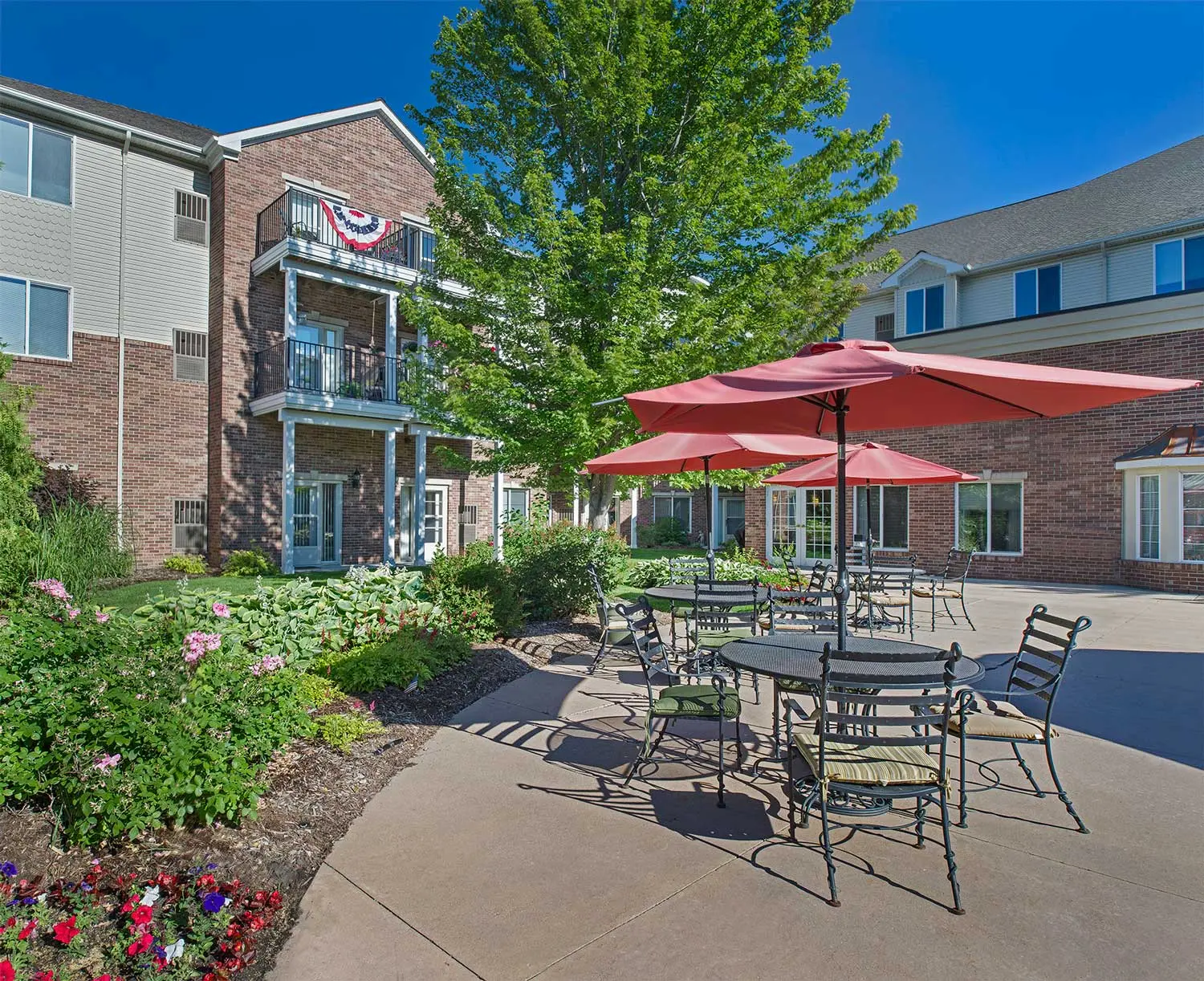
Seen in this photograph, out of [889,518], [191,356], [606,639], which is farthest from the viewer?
[889,518]

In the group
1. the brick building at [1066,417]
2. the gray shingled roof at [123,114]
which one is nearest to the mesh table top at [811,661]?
the brick building at [1066,417]

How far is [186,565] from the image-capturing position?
14523 millimetres

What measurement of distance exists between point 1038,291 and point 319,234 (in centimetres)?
1745

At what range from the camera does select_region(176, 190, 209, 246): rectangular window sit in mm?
15953

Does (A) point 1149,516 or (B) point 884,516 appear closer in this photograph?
(A) point 1149,516

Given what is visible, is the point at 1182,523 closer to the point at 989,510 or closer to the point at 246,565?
the point at 989,510

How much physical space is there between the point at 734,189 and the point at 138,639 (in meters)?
8.20

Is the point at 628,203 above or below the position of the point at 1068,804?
above

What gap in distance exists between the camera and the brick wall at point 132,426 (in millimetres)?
14047

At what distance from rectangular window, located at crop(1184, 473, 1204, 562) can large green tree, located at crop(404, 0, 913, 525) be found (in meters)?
8.49

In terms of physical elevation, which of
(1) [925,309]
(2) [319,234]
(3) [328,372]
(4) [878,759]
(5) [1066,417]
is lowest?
(4) [878,759]

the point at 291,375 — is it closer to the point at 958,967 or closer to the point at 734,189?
the point at 734,189

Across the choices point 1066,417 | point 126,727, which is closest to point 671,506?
point 1066,417

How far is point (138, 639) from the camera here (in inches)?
154
